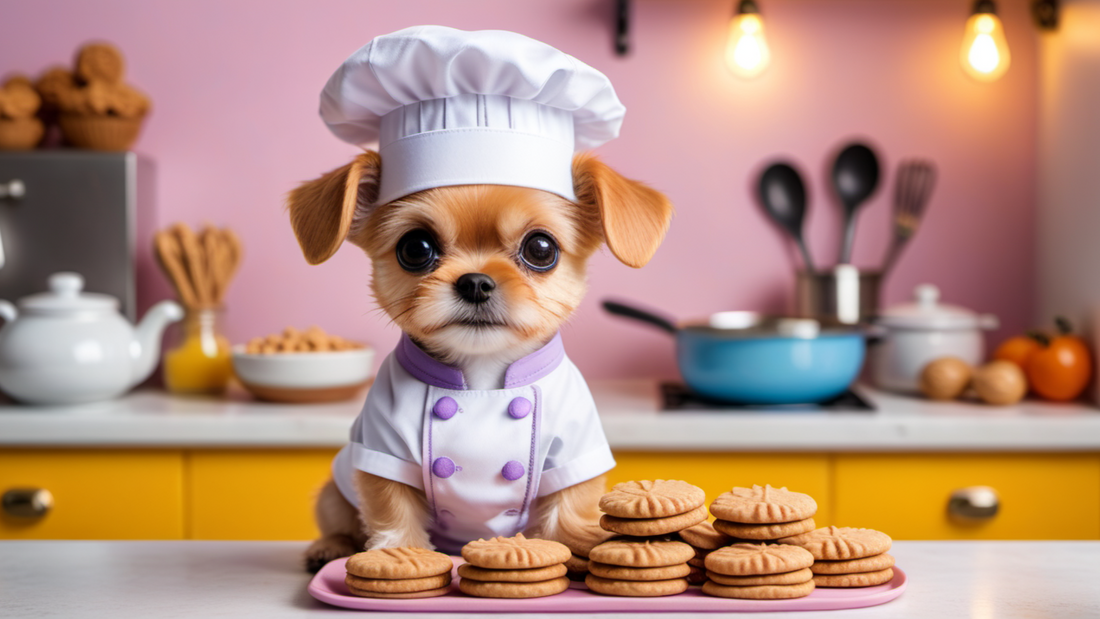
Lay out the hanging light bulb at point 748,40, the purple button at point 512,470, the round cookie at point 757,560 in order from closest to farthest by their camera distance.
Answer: the round cookie at point 757,560 < the purple button at point 512,470 < the hanging light bulb at point 748,40

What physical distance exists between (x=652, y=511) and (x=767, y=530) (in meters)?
0.09

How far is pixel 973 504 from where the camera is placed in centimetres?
169

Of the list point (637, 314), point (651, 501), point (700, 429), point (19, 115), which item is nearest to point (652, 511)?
point (651, 501)

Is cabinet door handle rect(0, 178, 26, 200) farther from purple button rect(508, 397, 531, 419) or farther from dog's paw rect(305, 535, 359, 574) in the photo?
purple button rect(508, 397, 531, 419)

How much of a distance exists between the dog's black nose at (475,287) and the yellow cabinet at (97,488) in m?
1.21

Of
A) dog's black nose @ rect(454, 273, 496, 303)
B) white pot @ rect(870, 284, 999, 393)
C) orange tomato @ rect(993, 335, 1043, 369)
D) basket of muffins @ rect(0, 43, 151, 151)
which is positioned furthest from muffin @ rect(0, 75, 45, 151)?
orange tomato @ rect(993, 335, 1043, 369)

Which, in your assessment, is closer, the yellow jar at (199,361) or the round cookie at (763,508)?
the round cookie at (763,508)

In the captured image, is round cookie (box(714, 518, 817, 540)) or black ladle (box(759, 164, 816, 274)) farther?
black ladle (box(759, 164, 816, 274))

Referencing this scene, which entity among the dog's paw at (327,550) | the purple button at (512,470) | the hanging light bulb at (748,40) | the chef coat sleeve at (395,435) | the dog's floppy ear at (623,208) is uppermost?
the hanging light bulb at (748,40)

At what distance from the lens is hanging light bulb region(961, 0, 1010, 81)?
1.96 metres

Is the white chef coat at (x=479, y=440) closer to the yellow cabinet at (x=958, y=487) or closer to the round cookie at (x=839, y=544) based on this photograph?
the round cookie at (x=839, y=544)

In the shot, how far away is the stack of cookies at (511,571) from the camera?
0.69 meters

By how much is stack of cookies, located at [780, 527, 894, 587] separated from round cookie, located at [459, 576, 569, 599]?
7.6 inches

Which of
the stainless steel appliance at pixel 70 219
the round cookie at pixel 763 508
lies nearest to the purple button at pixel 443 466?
the round cookie at pixel 763 508
